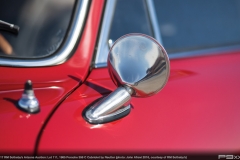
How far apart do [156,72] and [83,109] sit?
0.24 metres

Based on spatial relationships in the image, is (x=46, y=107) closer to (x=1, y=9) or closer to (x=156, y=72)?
(x=156, y=72)

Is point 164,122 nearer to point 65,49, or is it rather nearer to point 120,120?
point 120,120

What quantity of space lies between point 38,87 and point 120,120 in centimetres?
33

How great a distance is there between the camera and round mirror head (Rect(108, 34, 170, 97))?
119cm

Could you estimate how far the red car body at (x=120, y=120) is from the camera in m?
1.15

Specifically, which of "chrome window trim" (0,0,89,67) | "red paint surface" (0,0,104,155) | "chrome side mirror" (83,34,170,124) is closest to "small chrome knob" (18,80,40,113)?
"red paint surface" (0,0,104,155)

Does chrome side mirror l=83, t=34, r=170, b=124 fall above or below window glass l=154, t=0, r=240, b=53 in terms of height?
below

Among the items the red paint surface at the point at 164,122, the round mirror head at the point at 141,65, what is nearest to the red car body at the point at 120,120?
the red paint surface at the point at 164,122

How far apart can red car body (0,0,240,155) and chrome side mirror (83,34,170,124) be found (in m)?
0.05

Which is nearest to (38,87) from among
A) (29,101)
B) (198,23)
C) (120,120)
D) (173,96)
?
(29,101)

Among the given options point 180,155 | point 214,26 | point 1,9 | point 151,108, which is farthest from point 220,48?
point 1,9

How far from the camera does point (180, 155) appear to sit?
1149mm

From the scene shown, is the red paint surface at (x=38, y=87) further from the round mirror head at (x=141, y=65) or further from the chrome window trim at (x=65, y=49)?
the round mirror head at (x=141, y=65)

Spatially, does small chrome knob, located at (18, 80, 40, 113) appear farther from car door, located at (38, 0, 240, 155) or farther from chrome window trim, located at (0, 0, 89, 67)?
chrome window trim, located at (0, 0, 89, 67)
